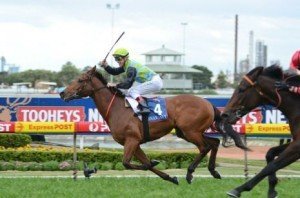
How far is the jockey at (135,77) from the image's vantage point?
1239 centimetres

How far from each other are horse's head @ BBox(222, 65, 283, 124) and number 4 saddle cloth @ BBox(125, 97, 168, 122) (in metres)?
2.86

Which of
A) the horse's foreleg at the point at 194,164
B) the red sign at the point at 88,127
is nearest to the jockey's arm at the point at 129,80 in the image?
the horse's foreleg at the point at 194,164

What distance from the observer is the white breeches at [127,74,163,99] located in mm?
12578

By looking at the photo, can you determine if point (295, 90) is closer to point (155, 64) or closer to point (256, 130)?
point (256, 130)

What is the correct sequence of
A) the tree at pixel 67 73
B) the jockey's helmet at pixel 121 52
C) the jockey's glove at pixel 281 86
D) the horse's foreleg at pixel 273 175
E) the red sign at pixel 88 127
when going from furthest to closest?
the tree at pixel 67 73 < the red sign at pixel 88 127 < the jockey's helmet at pixel 121 52 < the horse's foreleg at pixel 273 175 < the jockey's glove at pixel 281 86

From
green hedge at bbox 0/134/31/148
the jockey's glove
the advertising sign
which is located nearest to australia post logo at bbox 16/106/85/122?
the advertising sign

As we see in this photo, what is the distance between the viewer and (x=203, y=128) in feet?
42.1

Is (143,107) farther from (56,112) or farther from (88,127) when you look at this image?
(56,112)

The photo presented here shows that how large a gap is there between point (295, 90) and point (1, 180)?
5687 millimetres

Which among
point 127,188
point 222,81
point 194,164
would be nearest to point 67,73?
point 222,81

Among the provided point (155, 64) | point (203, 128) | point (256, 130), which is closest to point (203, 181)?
point (203, 128)

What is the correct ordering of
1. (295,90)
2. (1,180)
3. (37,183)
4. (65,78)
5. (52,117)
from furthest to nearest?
(65,78) → (52,117) → (1,180) → (37,183) → (295,90)

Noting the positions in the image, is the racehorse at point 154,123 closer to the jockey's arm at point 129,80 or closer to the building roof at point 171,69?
the jockey's arm at point 129,80

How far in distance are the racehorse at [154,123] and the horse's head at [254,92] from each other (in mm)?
2718
